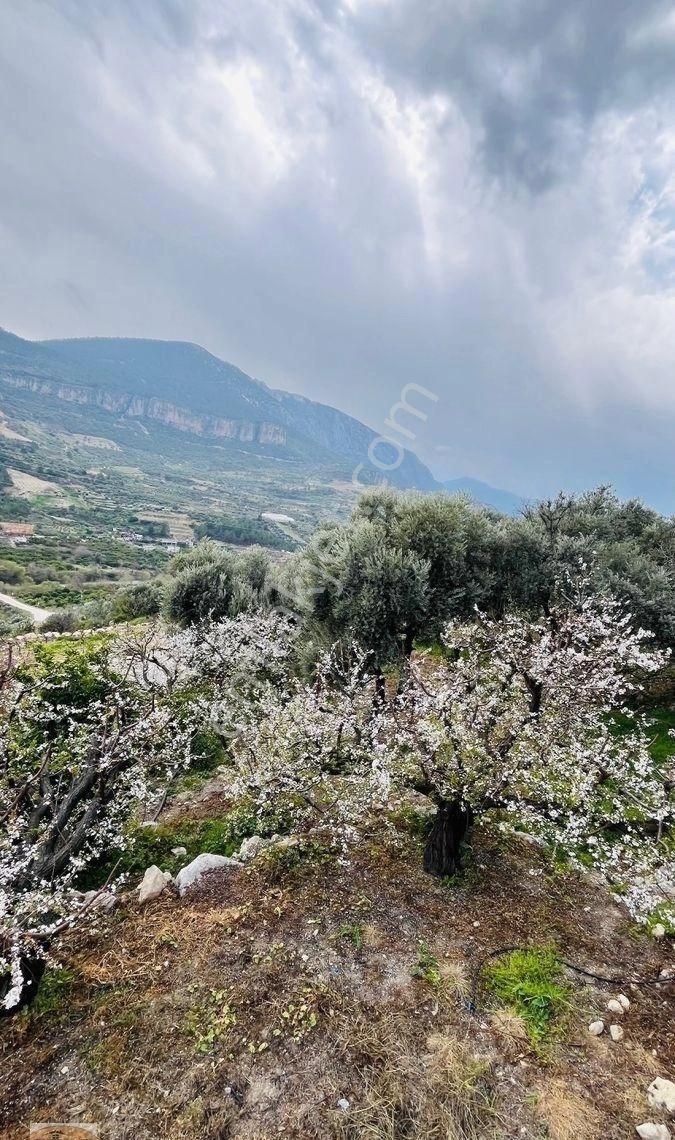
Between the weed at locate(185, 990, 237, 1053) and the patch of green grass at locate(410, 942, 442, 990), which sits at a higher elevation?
the patch of green grass at locate(410, 942, 442, 990)

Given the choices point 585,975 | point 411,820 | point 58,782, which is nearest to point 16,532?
point 58,782

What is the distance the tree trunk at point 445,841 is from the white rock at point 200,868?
3354 mm

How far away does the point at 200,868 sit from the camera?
820 cm

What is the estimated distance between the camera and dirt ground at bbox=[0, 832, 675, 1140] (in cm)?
483

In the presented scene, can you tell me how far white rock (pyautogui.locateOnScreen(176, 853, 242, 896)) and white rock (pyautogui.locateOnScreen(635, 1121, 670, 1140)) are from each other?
595 cm

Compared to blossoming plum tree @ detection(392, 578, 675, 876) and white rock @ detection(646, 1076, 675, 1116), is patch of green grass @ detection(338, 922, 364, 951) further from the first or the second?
white rock @ detection(646, 1076, 675, 1116)

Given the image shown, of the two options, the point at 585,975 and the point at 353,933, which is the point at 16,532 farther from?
the point at 585,975

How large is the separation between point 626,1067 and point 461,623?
1076 cm

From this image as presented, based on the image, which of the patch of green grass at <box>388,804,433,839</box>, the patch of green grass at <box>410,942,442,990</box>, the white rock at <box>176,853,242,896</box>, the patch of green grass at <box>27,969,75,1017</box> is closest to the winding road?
the white rock at <box>176,853,242,896</box>

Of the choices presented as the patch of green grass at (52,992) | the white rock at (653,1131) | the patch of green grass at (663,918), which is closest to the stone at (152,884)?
the patch of green grass at (52,992)

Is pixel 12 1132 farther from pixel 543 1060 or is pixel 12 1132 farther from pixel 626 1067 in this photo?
pixel 626 1067

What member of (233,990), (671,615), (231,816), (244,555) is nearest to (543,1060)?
(233,990)

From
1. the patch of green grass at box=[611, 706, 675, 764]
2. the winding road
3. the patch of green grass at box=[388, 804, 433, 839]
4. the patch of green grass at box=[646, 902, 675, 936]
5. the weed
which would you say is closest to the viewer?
the weed

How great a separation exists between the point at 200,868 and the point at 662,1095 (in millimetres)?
6568
